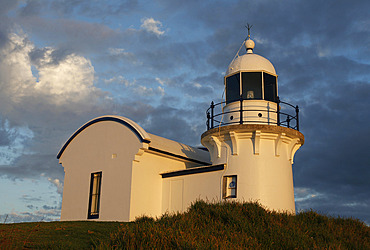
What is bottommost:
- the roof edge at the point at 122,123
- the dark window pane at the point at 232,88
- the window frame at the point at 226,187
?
the window frame at the point at 226,187

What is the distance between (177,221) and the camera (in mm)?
12602

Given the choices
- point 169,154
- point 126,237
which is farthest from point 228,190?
point 126,237

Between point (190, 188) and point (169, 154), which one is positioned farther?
point (169, 154)

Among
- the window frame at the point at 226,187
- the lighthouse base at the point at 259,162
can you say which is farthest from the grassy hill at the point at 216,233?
the window frame at the point at 226,187

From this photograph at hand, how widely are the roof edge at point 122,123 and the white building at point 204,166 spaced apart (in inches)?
2.0

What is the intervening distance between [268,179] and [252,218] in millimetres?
4926

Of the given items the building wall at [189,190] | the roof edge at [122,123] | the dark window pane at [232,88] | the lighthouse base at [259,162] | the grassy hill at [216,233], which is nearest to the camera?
the grassy hill at [216,233]

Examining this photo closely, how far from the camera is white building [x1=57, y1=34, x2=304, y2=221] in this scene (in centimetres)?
1842

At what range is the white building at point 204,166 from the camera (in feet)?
60.4

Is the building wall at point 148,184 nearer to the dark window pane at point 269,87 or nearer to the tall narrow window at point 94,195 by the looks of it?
the tall narrow window at point 94,195

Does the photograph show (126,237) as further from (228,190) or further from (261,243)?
(228,190)

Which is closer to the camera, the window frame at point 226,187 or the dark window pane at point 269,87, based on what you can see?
the window frame at point 226,187

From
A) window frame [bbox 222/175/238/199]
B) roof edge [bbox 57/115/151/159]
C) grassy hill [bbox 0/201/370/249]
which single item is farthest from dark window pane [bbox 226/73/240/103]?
grassy hill [bbox 0/201/370/249]

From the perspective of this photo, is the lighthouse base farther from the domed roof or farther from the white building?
the domed roof
